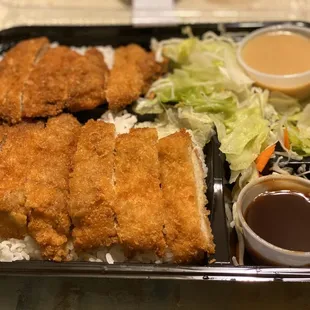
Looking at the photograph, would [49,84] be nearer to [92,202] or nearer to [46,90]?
[46,90]

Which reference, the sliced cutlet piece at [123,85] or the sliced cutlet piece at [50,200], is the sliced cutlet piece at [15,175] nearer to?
the sliced cutlet piece at [50,200]

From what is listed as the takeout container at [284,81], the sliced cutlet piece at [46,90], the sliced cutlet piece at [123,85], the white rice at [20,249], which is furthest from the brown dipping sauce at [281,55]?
the white rice at [20,249]

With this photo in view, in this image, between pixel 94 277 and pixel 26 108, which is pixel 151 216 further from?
pixel 26 108

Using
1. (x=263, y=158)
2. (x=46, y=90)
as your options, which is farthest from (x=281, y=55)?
(x=46, y=90)

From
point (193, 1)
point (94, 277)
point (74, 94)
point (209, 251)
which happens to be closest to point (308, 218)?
point (209, 251)

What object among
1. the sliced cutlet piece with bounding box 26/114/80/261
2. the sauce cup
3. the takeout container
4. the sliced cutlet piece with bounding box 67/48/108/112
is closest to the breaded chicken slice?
the sliced cutlet piece with bounding box 67/48/108/112
